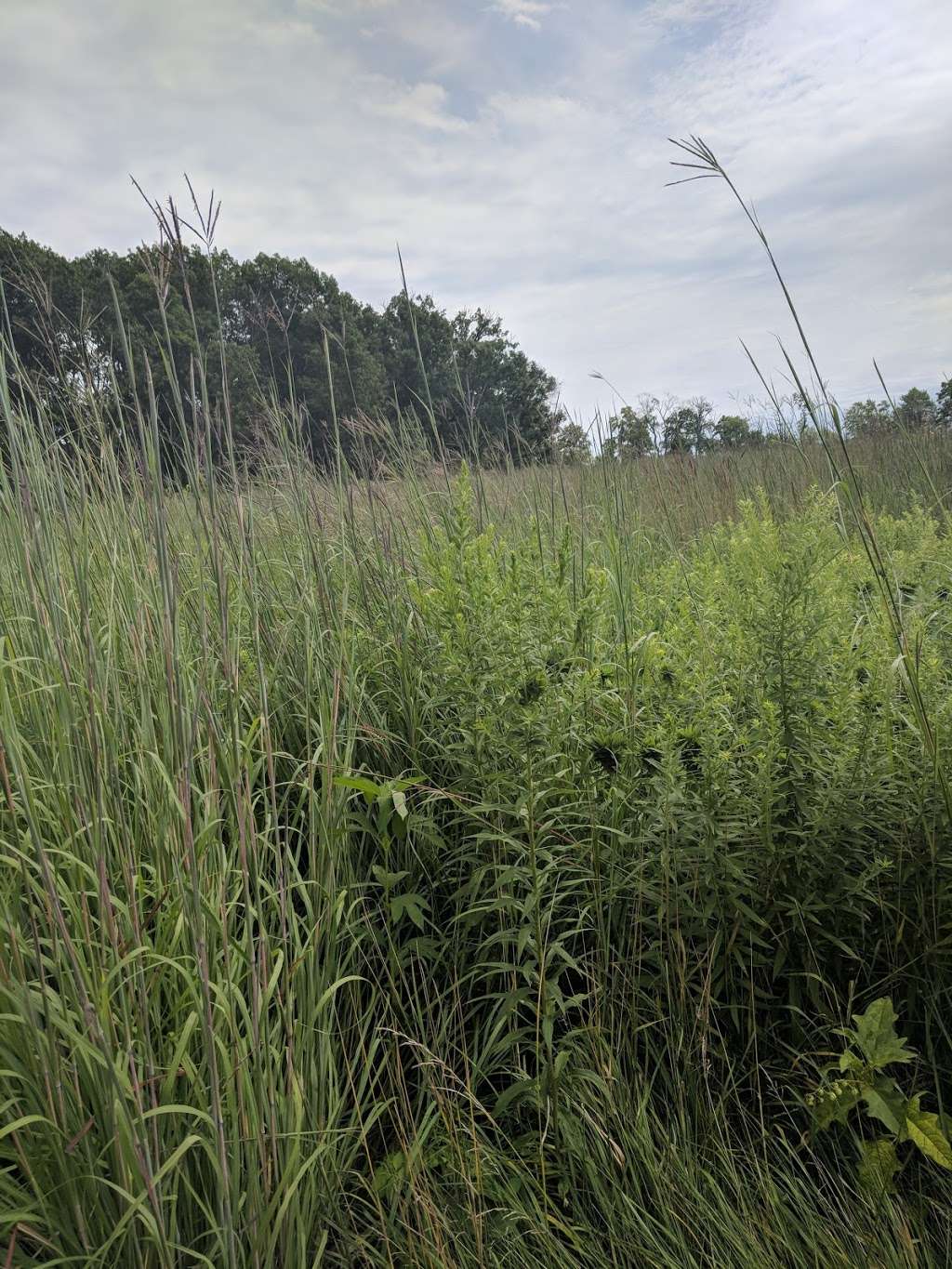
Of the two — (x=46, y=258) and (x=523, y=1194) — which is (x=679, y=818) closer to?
(x=523, y=1194)

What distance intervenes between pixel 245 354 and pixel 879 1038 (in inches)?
196

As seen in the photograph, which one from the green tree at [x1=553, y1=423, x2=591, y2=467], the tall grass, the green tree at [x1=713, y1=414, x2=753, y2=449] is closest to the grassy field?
the tall grass

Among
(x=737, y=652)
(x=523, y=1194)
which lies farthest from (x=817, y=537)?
(x=523, y=1194)

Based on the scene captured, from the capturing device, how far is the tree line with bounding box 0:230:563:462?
141 cm

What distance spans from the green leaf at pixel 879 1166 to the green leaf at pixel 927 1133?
5 centimetres

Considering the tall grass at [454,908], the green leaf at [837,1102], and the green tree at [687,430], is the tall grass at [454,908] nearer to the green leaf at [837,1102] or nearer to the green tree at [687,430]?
the green leaf at [837,1102]

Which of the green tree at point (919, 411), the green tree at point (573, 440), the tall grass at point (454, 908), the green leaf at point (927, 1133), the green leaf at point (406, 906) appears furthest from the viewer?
the green tree at point (919, 411)

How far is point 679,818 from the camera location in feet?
5.78

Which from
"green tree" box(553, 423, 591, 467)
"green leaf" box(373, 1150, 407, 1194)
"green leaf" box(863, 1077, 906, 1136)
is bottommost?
"green leaf" box(863, 1077, 906, 1136)

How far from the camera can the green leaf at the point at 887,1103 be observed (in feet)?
4.72

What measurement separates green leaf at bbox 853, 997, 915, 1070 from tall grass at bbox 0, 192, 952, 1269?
132mm

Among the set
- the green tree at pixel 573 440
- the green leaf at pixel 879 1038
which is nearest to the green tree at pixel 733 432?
the green tree at pixel 573 440

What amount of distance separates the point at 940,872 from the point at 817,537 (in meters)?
0.81

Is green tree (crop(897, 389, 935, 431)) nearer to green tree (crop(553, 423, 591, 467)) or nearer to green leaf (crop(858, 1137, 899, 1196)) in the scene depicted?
green tree (crop(553, 423, 591, 467))
